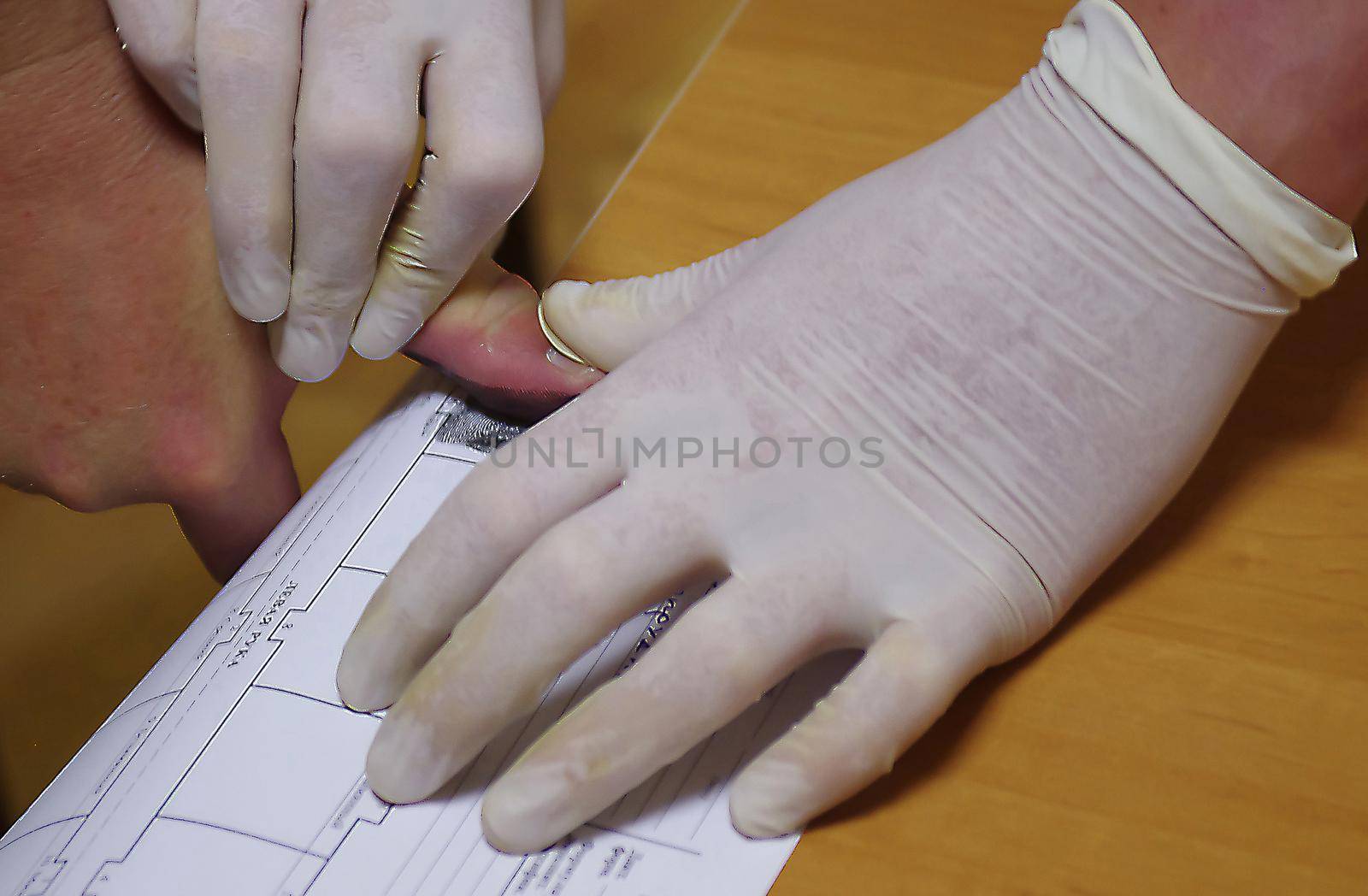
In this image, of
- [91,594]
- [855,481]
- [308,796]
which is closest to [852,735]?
[855,481]

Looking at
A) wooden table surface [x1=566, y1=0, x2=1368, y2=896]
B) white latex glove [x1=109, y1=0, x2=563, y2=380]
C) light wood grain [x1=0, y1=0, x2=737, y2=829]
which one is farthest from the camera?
light wood grain [x1=0, y1=0, x2=737, y2=829]

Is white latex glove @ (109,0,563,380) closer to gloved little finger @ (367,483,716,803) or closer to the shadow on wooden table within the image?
gloved little finger @ (367,483,716,803)

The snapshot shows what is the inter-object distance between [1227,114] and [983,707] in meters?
0.36

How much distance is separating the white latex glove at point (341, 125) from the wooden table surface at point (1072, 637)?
20 centimetres

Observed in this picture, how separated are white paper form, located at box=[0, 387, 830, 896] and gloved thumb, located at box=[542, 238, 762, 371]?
0.17 meters

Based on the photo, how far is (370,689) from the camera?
60cm

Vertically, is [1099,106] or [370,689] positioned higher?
[1099,106]

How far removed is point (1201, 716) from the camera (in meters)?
0.57

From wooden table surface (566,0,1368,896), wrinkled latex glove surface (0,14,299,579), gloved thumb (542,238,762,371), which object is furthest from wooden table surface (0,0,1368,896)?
wrinkled latex glove surface (0,14,299,579)

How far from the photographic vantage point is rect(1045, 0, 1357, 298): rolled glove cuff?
1.86ft

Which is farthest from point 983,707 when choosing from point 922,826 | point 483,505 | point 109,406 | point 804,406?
point 109,406

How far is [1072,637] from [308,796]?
17.6 inches

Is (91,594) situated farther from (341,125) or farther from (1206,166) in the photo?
(1206,166)

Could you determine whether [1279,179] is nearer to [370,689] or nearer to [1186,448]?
[1186,448]
